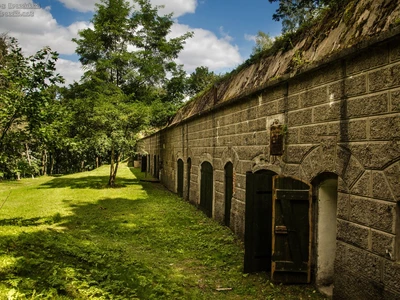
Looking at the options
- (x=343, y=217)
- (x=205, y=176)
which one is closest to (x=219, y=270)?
(x=343, y=217)

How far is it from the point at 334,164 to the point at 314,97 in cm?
113

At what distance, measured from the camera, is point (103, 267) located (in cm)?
522

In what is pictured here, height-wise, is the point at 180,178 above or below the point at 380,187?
below

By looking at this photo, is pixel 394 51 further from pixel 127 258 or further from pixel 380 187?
pixel 127 258

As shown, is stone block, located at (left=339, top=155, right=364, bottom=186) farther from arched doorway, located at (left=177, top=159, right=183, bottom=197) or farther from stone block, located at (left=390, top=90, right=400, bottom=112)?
Result: arched doorway, located at (left=177, top=159, right=183, bottom=197)

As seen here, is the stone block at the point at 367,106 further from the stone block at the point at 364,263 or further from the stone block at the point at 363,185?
the stone block at the point at 364,263

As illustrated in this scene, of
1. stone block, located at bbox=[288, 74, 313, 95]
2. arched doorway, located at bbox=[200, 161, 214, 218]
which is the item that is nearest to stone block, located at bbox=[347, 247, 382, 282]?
stone block, located at bbox=[288, 74, 313, 95]

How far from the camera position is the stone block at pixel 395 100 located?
335 centimetres

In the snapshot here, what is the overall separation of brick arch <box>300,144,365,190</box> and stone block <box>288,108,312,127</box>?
1.69 feet

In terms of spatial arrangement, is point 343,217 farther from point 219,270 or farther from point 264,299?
point 219,270

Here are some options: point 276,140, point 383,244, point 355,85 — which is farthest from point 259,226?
point 355,85

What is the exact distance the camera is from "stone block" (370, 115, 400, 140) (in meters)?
3.37

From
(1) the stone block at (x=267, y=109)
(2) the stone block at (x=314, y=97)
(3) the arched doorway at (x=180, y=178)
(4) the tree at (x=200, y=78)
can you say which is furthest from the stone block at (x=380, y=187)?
(4) the tree at (x=200, y=78)

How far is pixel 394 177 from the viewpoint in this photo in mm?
3395
